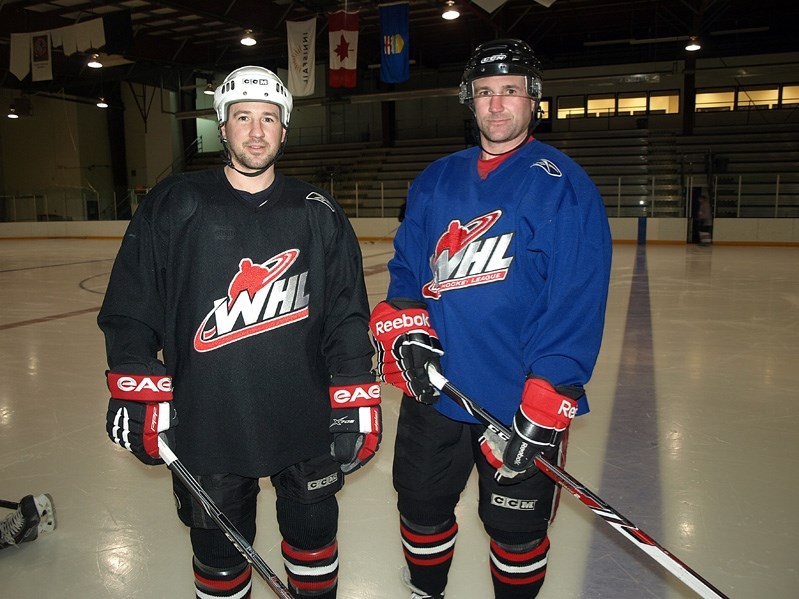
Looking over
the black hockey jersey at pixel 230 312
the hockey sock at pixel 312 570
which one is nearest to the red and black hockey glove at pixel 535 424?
the black hockey jersey at pixel 230 312

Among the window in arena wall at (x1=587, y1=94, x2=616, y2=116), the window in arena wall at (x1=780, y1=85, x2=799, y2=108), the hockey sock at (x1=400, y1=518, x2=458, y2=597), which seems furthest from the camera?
the window in arena wall at (x1=587, y1=94, x2=616, y2=116)

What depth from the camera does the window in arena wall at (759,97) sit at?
17.5 meters

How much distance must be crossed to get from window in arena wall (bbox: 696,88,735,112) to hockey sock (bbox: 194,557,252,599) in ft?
63.2

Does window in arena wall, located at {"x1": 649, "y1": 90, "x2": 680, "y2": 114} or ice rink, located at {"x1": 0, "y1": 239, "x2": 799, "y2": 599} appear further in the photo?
window in arena wall, located at {"x1": 649, "y1": 90, "x2": 680, "y2": 114}

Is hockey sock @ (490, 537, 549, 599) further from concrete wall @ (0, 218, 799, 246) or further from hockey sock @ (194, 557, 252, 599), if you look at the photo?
concrete wall @ (0, 218, 799, 246)

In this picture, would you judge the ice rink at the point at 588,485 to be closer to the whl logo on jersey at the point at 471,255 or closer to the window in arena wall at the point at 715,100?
the whl logo on jersey at the point at 471,255

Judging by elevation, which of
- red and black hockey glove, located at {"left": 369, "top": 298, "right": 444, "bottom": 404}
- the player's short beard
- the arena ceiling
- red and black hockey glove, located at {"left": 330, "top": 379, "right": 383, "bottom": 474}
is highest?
the arena ceiling

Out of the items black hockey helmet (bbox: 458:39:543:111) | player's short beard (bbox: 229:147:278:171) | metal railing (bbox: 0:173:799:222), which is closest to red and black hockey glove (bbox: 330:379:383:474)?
player's short beard (bbox: 229:147:278:171)

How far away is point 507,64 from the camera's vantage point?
1567 millimetres

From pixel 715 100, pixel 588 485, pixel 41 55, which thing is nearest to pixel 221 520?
pixel 588 485

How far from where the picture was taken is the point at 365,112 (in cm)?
2050

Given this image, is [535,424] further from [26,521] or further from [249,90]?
[26,521]

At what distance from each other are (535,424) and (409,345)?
37cm

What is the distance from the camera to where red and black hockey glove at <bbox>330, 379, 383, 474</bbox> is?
149cm
